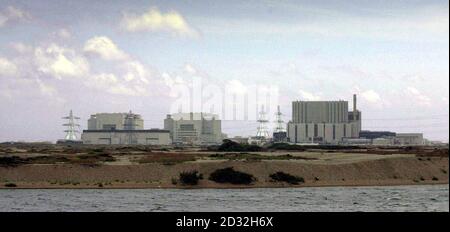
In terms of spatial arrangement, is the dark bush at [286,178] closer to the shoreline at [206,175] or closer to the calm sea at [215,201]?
the shoreline at [206,175]

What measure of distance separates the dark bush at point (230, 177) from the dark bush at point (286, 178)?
3.63m

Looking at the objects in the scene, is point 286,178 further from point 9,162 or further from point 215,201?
point 9,162

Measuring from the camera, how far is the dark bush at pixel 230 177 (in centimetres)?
9669

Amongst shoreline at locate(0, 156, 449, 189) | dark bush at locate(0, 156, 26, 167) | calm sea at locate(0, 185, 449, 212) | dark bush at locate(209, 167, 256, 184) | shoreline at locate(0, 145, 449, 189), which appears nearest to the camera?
calm sea at locate(0, 185, 449, 212)

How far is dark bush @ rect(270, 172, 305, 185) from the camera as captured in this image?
9920cm

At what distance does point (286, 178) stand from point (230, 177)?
28.7 ft

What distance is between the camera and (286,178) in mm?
99938

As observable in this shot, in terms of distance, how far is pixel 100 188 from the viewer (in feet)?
297

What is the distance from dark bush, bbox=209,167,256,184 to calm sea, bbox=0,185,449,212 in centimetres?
1603

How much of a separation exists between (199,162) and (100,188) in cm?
2140

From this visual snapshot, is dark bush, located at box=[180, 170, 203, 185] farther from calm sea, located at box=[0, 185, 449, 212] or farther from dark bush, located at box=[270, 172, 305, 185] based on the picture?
dark bush, located at box=[270, 172, 305, 185]

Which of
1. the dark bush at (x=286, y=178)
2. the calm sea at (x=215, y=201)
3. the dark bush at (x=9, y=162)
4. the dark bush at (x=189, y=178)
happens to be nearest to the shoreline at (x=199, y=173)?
the dark bush at (x=9, y=162)

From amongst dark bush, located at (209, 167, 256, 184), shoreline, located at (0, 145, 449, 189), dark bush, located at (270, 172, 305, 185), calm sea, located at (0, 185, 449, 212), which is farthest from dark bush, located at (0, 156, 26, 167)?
dark bush, located at (270, 172, 305, 185)
